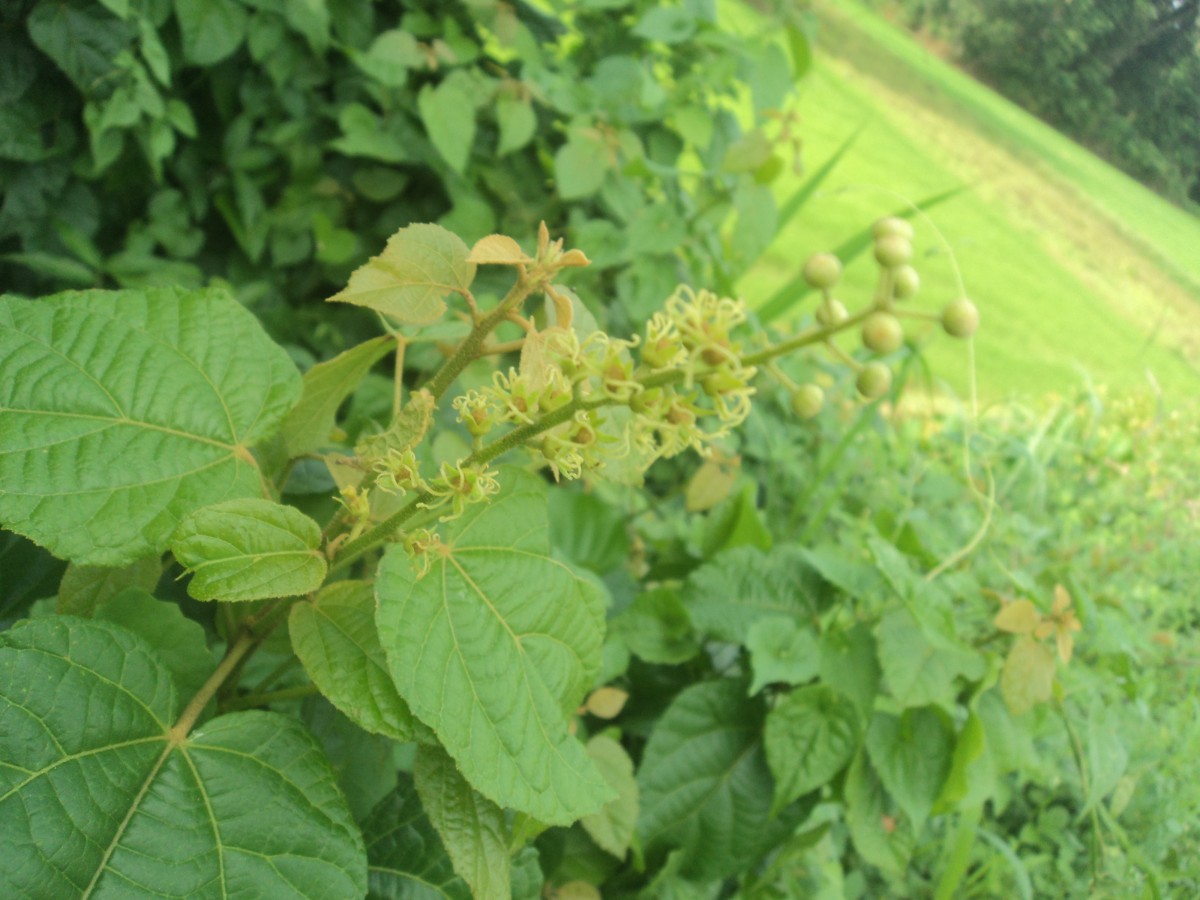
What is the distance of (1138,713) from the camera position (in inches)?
43.9

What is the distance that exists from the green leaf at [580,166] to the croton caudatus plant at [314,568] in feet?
2.93

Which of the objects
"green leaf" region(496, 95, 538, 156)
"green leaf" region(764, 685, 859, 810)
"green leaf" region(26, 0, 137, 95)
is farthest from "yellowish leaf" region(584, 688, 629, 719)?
"green leaf" region(26, 0, 137, 95)

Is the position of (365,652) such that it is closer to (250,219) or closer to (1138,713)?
(1138,713)

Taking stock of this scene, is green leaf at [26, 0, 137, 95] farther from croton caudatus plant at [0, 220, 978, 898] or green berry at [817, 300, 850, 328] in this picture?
green berry at [817, 300, 850, 328]

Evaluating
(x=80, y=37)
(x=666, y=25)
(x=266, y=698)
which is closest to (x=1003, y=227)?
(x=666, y=25)

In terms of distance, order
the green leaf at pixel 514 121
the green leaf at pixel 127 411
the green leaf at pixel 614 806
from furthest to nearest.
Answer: the green leaf at pixel 514 121
the green leaf at pixel 614 806
the green leaf at pixel 127 411

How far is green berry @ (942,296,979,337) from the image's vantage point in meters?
0.42

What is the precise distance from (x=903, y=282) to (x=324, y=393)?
1.25ft

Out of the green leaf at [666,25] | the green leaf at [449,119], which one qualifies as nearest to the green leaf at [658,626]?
the green leaf at [449,119]

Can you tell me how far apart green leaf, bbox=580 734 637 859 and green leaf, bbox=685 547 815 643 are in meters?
0.22

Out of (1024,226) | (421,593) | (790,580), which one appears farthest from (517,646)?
(1024,226)

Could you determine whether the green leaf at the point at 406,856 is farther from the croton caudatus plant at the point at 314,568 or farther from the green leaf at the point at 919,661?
the green leaf at the point at 919,661

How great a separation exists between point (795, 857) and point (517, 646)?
2.24 feet

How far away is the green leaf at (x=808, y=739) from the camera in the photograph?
0.94 meters
